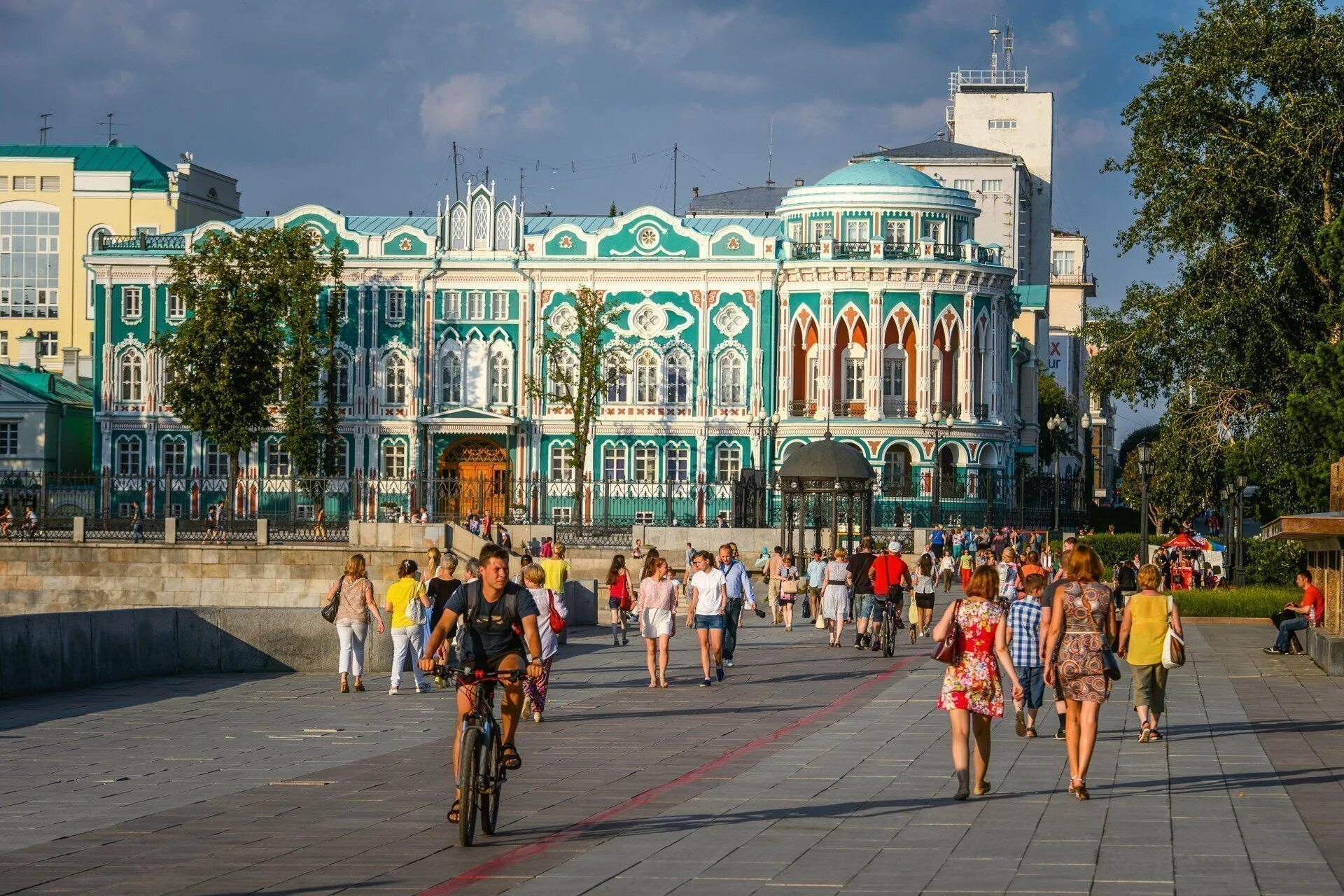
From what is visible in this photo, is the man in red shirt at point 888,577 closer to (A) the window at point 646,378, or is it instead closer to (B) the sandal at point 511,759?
(B) the sandal at point 511,759

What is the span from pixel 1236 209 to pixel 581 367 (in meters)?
31.2

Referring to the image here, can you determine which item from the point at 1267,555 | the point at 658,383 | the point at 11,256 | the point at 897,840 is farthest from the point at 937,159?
the point at 897,840

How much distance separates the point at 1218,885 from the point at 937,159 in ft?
339

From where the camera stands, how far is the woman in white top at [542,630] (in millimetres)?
18245

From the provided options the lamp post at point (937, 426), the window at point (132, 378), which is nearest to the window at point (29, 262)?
the window at point (132, 378)

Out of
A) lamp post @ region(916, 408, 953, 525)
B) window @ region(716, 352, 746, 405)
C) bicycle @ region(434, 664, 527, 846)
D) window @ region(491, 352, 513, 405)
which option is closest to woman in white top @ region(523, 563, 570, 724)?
bicycle @ region(434, 664, 527, 846)

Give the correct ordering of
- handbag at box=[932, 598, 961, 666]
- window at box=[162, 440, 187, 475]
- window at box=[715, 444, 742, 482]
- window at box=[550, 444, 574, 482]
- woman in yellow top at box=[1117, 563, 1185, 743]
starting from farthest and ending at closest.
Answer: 1. window at box=[162, 440, 187, 475]
2. window at box=[550, 444, 574, 482]
3. window at box=[715, 444, 742, 482]
4. woman in yellow top at box=[1117, 563, 1185, 743]
5. handbag at box=[932, 598, 961, 666]

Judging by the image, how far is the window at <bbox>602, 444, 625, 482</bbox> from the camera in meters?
75.7

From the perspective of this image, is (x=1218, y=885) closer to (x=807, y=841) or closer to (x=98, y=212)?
(x=807, y=841)

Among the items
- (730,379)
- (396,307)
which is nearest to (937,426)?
(730,379)

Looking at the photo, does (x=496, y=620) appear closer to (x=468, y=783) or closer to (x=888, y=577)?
(x=468, y=783)

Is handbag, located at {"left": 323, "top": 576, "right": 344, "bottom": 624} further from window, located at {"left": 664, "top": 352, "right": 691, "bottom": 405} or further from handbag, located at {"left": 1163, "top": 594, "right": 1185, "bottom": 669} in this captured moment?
window, located at {"left": 664, "top": 352, "right": 691, "bottom": 405}

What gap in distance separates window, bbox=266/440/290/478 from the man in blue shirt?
167 feet

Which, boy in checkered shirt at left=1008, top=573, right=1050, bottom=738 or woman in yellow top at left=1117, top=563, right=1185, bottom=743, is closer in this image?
woman in yellow top at left=1117, top=563, right=1185, bottom=743
